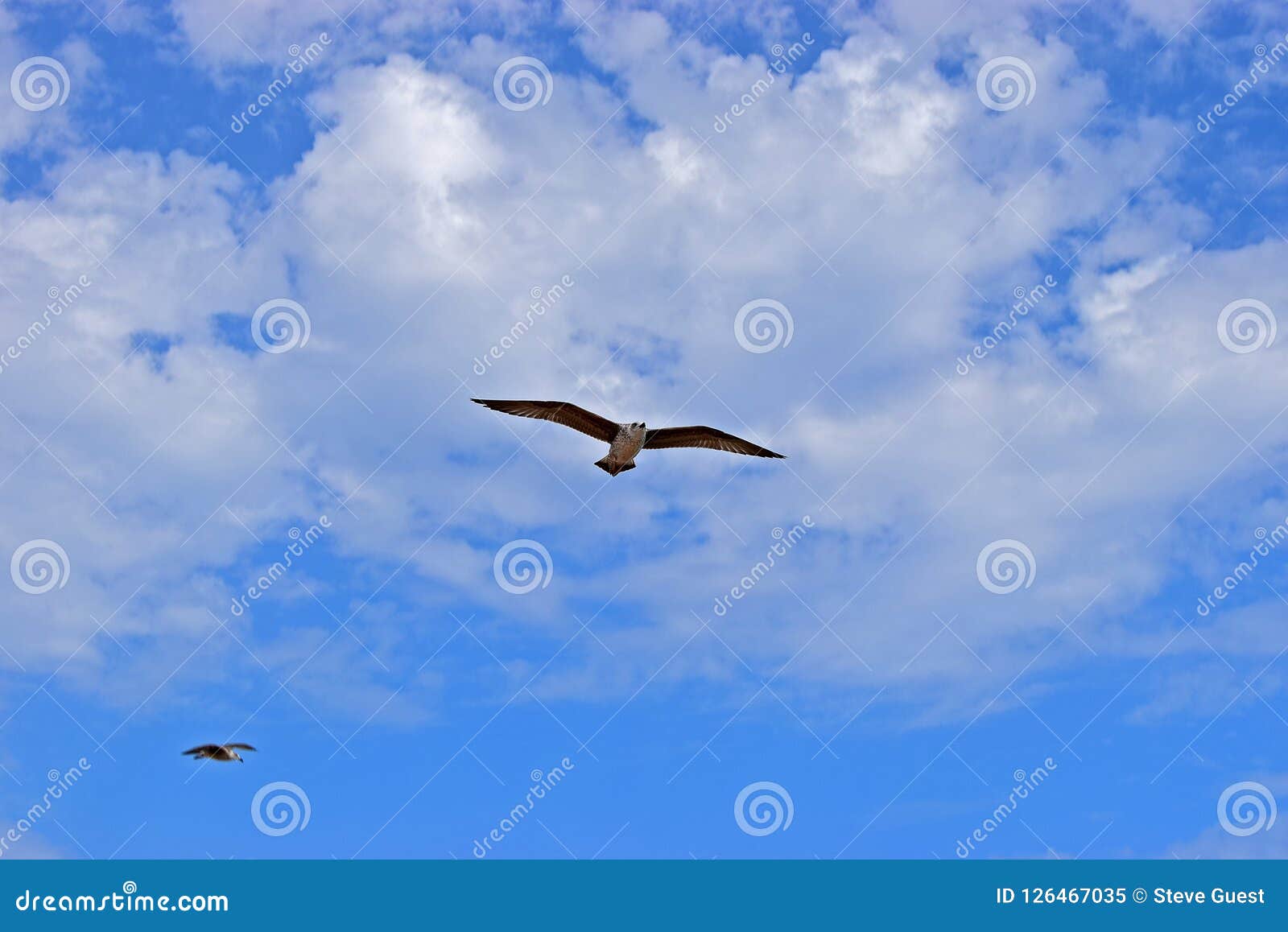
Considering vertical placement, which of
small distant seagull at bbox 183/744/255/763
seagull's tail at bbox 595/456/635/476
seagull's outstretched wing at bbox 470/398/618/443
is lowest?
small distant seagull at bbox 183/744/255/763

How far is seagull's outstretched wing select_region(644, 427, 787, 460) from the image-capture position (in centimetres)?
6525

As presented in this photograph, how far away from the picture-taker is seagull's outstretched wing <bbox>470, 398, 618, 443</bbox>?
206ft

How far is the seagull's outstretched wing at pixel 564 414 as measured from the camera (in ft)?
206

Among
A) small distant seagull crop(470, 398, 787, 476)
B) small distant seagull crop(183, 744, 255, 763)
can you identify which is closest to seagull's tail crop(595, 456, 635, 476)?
small distant seagull crop(470, 398, 787, 476)

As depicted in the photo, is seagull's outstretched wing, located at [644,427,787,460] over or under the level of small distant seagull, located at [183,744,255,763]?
over

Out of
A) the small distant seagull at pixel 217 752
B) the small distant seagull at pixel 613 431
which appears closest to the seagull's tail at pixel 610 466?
the small distant seagull at pixel 613 431

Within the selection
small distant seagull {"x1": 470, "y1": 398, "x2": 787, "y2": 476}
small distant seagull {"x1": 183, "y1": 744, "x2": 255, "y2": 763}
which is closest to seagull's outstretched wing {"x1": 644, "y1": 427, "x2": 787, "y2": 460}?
small distant seagull {"x1": 470, "y1": 398, "x2": 787, "y2": 476}

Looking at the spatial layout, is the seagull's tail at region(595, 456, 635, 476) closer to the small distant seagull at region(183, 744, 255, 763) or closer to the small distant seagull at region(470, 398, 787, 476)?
the small distant seagull at region(470, 398, 787, 476)

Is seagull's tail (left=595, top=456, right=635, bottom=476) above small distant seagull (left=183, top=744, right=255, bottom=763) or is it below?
above

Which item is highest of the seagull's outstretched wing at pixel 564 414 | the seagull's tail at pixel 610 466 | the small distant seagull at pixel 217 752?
the seagull's outstretched wing at pixel 564 414

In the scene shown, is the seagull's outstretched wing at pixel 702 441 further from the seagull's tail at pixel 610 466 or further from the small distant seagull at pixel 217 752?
the small distant seagull at pixel 217 752

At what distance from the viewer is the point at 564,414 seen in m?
63.8
